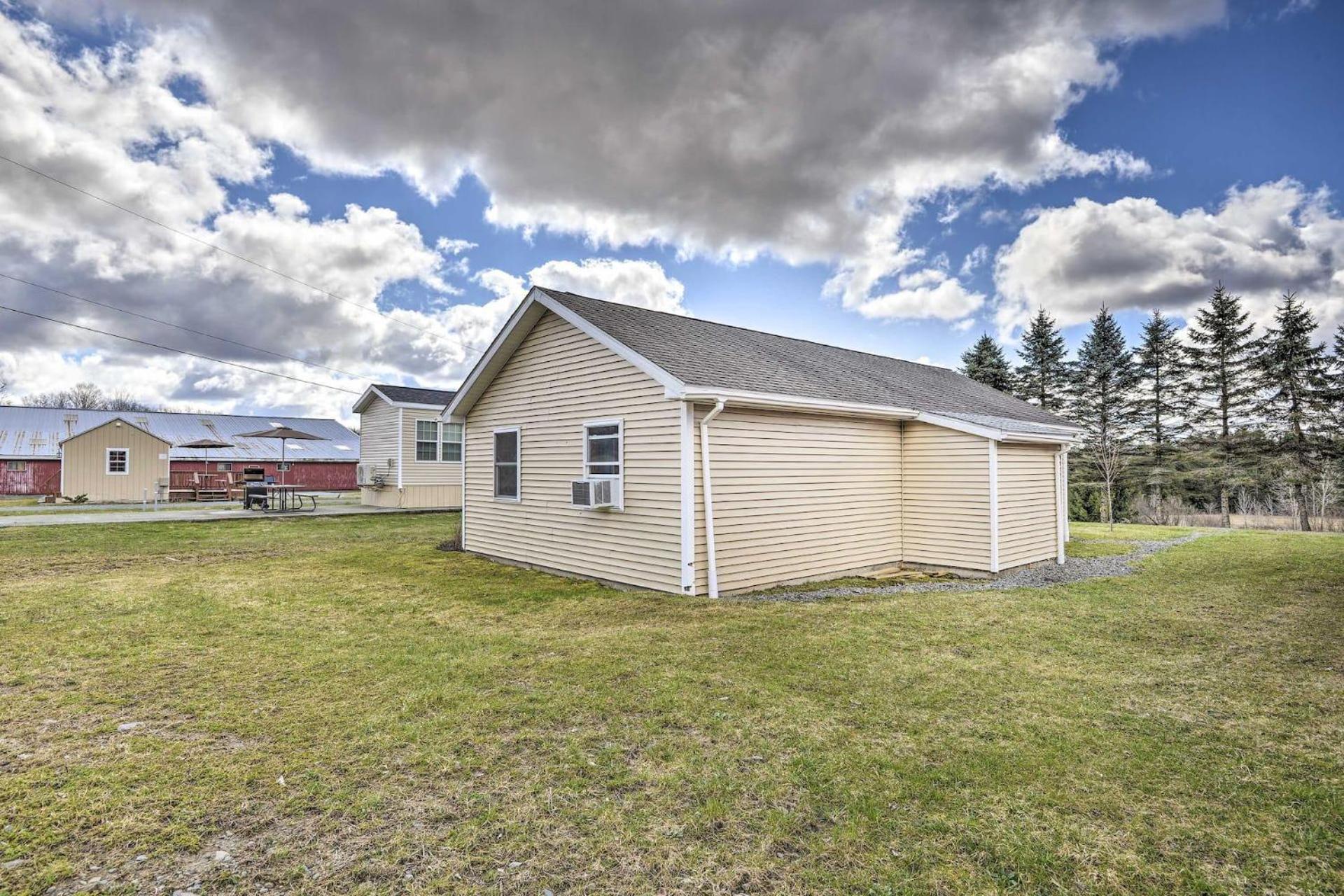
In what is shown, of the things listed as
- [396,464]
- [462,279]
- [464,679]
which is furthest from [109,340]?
[464,679]

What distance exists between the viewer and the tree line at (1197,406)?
890 inches

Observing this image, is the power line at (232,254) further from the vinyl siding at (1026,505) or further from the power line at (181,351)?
the vinyl siding at (1026,505)

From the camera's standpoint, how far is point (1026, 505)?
10023mm

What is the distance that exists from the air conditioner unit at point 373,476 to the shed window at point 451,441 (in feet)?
7.80

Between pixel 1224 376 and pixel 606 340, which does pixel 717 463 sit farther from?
pixel 1224 376

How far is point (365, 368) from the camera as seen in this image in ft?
100

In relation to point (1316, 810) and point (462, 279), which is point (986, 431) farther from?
point (462, 279)

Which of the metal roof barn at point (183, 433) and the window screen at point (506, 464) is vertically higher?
the metal roof barn at point (183, 433)

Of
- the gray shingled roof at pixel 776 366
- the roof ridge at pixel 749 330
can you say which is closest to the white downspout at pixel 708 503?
the gray shingled roof at pixel 776 366

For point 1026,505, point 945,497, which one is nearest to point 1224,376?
point 1026,505

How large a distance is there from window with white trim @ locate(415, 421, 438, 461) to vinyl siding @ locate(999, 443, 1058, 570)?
63.3 feet

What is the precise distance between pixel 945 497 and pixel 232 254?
79.3 ft

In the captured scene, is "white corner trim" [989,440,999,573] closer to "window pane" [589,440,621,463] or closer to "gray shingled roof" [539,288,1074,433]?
"gray shingled roof" [539,288,1074,433]

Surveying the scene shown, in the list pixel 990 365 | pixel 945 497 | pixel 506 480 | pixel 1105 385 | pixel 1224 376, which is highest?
pixel 990 365
